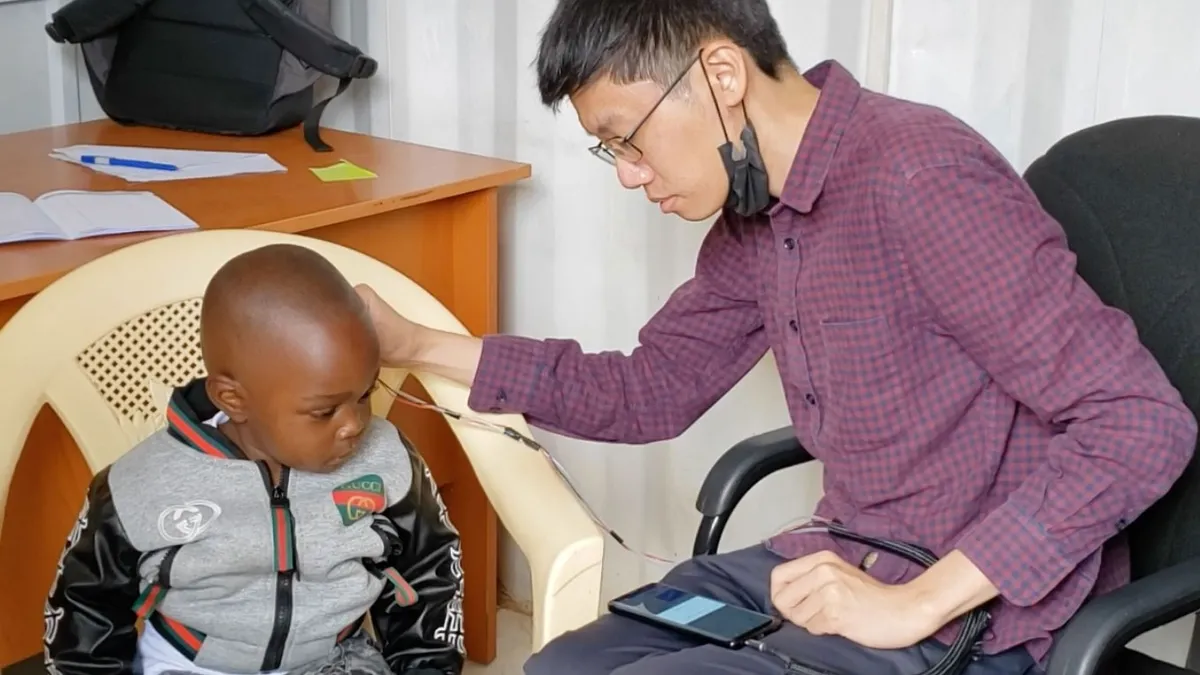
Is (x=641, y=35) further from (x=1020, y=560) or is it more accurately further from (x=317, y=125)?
(x=317, y=125)

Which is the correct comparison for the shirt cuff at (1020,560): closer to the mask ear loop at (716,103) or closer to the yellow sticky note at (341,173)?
the mask ear loop at (716,103)

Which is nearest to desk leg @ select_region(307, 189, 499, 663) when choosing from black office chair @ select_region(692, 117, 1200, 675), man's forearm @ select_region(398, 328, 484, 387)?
man's forearm @ select_region(398, 328, 484, 387)

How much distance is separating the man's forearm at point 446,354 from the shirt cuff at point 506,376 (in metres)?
0.01

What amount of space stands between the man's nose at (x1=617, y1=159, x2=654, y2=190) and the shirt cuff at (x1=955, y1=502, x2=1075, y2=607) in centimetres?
44

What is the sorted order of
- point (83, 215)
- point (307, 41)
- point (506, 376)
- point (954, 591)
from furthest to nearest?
1. point (307, 41)
2. point (83, 215)
3. point (506, 376)
4. point (954, 591)

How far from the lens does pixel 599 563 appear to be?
150 cm

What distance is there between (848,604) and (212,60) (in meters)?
1.42

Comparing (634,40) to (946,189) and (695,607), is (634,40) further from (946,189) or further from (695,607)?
(695,607)

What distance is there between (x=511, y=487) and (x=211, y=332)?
40 centimetres

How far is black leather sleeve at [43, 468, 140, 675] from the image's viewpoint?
4.34 ft

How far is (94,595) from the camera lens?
1.34 meters

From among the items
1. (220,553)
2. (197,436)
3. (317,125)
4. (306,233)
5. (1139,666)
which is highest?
(317,125)

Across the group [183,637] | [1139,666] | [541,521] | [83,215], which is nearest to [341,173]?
[83,215]

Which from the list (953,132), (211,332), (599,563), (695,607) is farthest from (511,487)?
(953,132)
